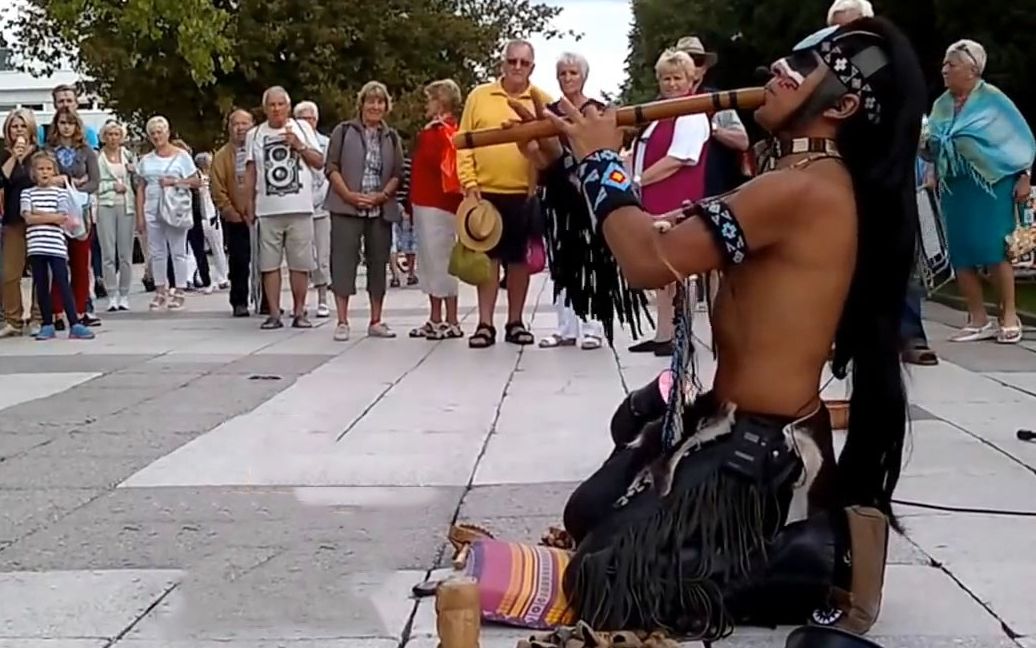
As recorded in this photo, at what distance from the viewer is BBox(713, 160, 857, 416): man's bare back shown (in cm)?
336

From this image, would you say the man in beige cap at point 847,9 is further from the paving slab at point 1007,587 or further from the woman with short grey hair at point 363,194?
the woman with short grey hair at point 363,194

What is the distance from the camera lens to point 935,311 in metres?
12.2

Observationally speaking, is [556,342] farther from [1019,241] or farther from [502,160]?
[1019,241]

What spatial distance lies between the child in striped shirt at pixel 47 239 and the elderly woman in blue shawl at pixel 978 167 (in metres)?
6.18

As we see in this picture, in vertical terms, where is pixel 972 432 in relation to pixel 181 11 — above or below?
below

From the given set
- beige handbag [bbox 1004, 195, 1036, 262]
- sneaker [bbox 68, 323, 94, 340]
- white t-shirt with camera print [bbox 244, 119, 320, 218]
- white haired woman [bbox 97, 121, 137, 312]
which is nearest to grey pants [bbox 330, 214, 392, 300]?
white t-shirt with camera print [bbox 244, 119, 320, 218]

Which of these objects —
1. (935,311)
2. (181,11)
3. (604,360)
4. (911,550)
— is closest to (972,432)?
(911,550)

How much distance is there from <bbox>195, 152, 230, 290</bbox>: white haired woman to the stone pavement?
7.04 metres

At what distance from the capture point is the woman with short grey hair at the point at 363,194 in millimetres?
10242

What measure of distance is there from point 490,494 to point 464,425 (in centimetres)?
143

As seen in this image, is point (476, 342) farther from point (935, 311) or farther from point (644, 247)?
point (644, 247)

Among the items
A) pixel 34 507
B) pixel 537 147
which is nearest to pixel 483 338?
pixel 34 507

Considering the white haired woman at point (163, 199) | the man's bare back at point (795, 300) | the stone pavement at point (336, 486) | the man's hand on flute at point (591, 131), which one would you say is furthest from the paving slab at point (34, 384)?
the man's bare back at point (795, 300)

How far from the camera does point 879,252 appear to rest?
11.4 ft
